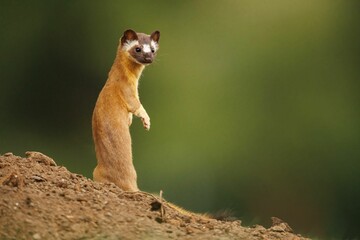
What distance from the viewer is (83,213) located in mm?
4852

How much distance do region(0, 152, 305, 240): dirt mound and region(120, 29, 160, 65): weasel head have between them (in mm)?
1125

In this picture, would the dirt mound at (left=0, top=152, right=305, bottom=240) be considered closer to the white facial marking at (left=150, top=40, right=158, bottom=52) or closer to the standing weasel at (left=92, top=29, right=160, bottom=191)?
the standing weasel at (left=92, top=29, right=160, bottom=191)

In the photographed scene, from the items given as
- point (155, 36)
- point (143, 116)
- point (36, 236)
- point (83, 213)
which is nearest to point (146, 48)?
point (155, 36)

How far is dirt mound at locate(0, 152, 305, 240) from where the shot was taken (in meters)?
4.65

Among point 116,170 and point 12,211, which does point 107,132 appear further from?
point 12,211

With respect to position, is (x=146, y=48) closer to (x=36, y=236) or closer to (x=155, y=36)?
(x=155, y=36)

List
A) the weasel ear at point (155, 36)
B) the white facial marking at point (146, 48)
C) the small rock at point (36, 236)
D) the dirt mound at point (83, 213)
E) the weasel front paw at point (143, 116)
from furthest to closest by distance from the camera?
the weasel ear at point (155, 36)
the white facial marking at point (146, 48)
the weasel front paw at point (143, 116)
the dirt mound at point (83, 213)
the small rock at point (36, 236)

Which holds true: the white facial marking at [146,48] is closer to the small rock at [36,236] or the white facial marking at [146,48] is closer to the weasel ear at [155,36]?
the weasel ear at [155,36]

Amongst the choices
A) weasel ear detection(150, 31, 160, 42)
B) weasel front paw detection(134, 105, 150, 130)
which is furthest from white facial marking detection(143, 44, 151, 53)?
weasel front paw detection(134, 105, 150, 130)

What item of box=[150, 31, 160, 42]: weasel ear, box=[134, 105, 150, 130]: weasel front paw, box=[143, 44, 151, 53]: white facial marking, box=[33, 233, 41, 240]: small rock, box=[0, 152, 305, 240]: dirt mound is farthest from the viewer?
box=[150, 31, 160, 42]: weasel ear

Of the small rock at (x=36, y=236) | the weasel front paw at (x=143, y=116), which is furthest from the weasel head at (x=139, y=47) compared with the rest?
the small rock at (x=36, y=236)

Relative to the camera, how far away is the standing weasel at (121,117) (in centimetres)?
607

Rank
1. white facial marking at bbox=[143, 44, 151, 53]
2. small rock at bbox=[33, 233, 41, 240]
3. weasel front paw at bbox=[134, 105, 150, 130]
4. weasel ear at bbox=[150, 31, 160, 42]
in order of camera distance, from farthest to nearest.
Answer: weasel ear at bbox=[150, 31, 160, 42]
white facial marking at bbox=[143, 44, 151, 53]
weasel front paw at bbox=[134, 105, 150, 130]
small rock at bbox=[33, 233, 41, 240]

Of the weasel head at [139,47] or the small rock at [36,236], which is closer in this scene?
the small rock at [36,236]
